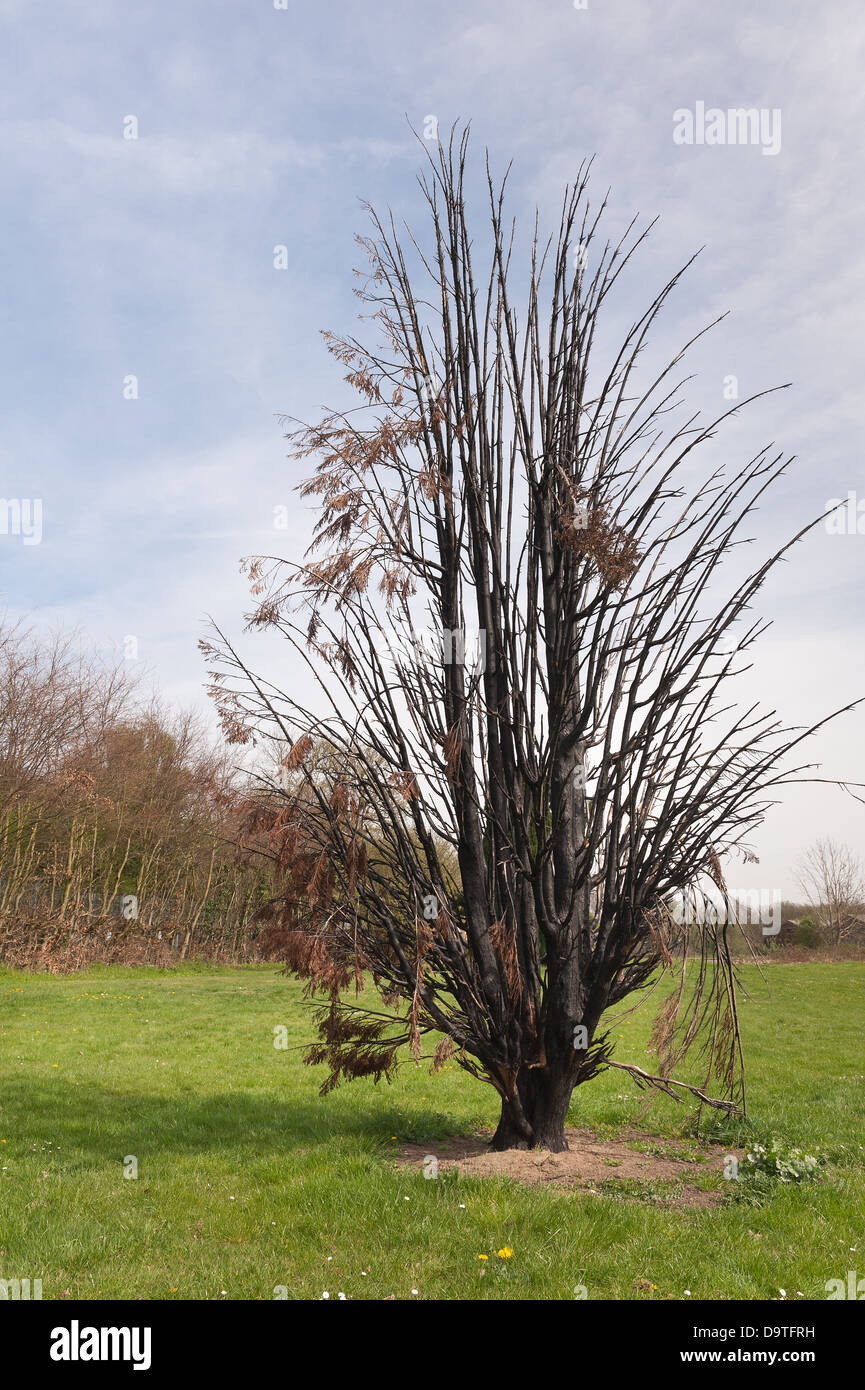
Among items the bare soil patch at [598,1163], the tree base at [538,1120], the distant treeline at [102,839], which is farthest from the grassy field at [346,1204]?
the distant treeline at [102,839]

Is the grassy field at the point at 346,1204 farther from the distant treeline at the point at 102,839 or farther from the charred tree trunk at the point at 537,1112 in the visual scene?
the distant treeline at the point at 102,839

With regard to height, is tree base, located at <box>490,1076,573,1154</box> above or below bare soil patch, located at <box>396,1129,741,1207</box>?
above

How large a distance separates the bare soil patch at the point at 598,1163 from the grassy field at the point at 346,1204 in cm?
14

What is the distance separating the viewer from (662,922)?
469cm

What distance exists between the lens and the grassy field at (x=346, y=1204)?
366 cm

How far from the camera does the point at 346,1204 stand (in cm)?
446

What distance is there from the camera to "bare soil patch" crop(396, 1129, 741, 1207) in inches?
192

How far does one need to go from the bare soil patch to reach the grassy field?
0.14 metres

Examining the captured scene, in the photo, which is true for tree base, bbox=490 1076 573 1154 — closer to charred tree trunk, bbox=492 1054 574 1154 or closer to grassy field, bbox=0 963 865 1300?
charred tree trunk, bbox=492 1054 574 1154

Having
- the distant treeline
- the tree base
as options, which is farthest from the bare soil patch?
the distant treeline

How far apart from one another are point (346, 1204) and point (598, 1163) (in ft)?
5.78

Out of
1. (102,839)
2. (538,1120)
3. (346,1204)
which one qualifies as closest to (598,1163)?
(538,1120)

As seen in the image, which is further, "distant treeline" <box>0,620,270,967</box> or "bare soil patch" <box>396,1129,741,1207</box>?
"distant treeline" <box>0,620,270,967</box>
